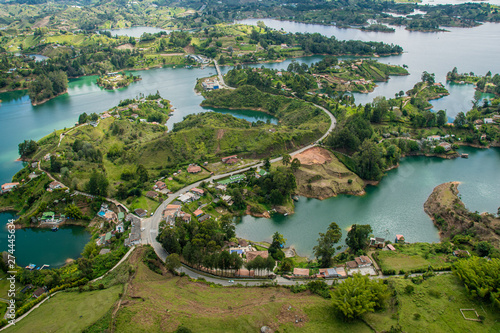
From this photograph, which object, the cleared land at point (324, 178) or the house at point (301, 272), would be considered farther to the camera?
the cleared land at point (324, 178)

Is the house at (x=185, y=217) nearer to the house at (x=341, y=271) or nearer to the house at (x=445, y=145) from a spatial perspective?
the house at (x=341, y=271)

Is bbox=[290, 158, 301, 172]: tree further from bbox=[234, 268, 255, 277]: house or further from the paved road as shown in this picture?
bbox=[234, 268, 255, 277]: house

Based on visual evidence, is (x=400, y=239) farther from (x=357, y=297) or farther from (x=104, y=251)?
(x=104, y=251)

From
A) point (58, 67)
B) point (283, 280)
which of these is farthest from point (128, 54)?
point (283, 280)

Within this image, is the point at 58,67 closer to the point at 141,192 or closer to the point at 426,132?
the point at 141,192

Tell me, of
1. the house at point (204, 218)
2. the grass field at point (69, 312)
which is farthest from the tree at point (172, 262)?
the house at point (204, 218)

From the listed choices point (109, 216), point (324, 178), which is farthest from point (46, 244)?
point (324, 178)

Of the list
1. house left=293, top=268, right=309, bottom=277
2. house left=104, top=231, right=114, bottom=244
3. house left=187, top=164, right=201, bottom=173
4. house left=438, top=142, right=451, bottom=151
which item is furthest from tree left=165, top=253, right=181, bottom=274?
house left=438, top=142, right=451, bottom=151
